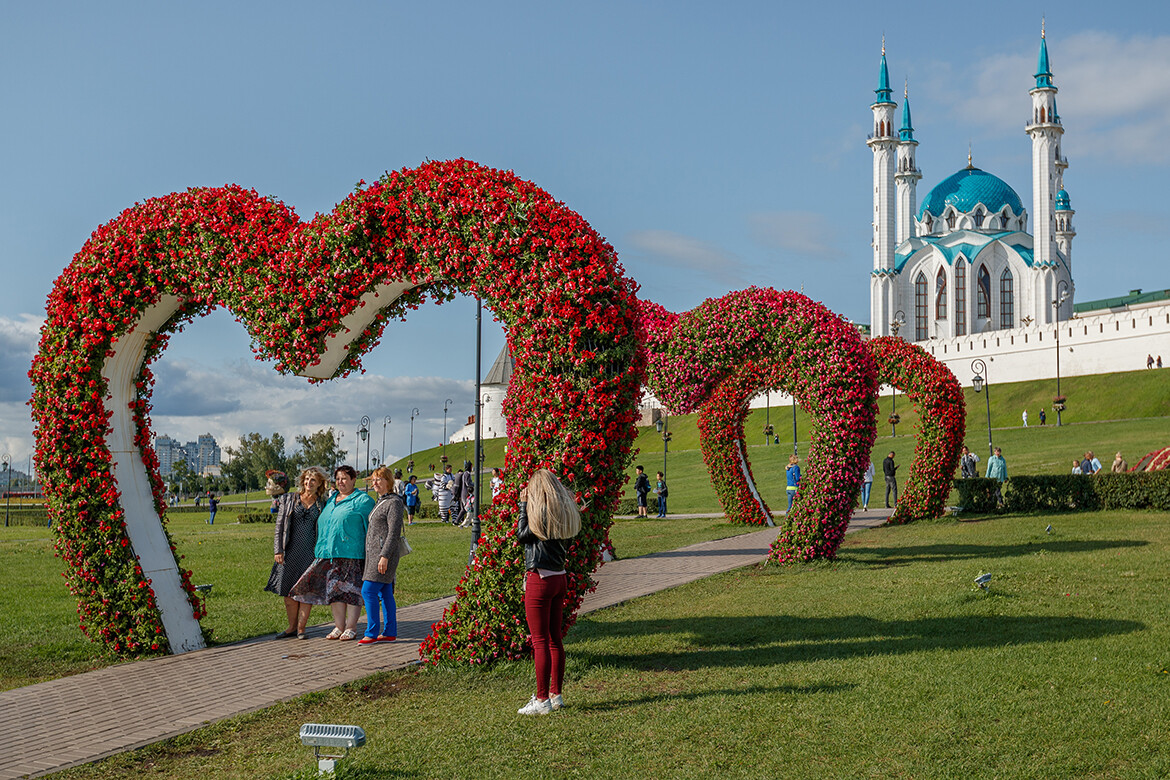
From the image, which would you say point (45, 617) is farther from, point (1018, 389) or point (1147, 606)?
point (1018, 389)

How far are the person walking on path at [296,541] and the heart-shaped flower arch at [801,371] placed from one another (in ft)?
20.2

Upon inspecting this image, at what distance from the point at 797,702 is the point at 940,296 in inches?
3527

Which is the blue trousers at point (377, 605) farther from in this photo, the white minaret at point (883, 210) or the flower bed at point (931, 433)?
the white minaret at point (883, 210)

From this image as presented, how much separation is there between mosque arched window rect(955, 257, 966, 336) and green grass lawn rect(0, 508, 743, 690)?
7081 cm

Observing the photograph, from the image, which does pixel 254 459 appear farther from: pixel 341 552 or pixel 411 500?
pixel 341 552

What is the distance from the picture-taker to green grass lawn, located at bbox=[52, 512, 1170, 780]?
5.14 m

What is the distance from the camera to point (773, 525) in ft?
71.8

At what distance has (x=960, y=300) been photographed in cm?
8794

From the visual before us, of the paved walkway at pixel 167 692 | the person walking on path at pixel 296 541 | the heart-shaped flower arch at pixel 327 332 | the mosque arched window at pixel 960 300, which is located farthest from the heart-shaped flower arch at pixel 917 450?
the mosque arched window at pixel 960 300

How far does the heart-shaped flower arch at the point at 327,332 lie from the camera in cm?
753

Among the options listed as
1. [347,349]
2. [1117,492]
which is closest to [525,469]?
[347,349]

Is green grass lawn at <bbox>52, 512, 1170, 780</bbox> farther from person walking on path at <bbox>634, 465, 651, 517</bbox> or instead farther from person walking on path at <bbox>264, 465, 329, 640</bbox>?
person walking on path at <bbox>634, 465, 651, 517</bbox>

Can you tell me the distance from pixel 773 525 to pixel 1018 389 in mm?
46298

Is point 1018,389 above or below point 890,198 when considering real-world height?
below
